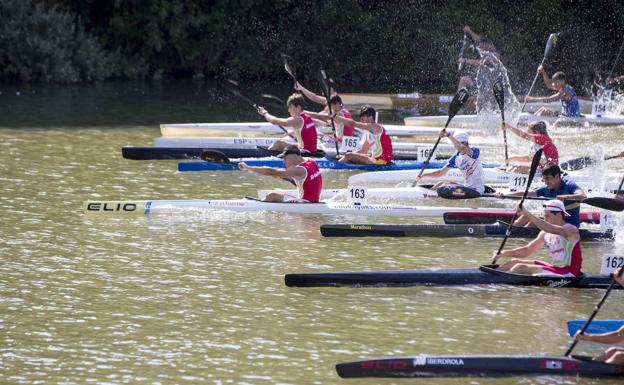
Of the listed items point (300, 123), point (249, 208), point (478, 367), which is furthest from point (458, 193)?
point (478, 367)

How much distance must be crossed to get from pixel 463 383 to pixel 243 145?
40.9ft

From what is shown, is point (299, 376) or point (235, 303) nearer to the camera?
point (299, 376)

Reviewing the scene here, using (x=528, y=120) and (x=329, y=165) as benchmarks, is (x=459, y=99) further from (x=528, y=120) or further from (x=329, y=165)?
(x=528, y=120)

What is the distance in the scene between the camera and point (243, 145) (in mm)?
20969

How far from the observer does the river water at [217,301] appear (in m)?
9.43

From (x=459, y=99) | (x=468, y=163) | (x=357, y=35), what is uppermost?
(x=357, y=35)

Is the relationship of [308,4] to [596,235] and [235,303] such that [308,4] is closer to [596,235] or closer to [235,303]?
[596,235]

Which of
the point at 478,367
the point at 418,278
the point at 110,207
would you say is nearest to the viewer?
the point at 478,367

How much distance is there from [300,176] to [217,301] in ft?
13.6

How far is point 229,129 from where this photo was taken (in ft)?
75.9

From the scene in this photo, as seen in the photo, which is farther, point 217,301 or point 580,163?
point 580,163

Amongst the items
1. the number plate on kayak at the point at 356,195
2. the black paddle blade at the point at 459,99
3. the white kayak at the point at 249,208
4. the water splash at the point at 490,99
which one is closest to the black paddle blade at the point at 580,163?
the black paddle blade at the point at 459,99

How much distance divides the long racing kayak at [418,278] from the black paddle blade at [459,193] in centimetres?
407

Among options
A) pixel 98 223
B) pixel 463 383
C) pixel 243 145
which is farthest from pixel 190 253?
pixel 243 145
